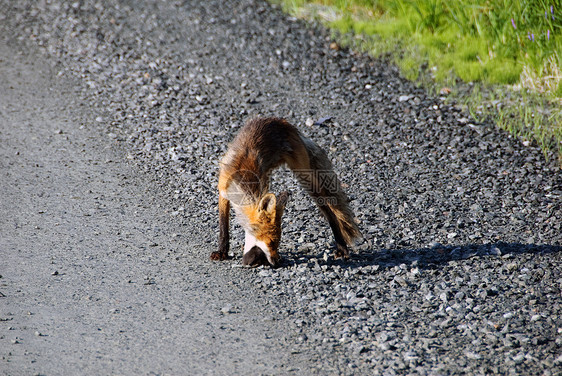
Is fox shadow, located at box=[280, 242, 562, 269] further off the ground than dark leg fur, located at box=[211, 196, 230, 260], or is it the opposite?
dark leg fur, located at box=[211, 196, 230, 260]

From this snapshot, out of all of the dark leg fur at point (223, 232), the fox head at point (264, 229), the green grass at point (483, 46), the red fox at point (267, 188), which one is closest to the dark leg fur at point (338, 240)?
the red fox at point (267, 188)

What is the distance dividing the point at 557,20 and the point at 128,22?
7.36 meters

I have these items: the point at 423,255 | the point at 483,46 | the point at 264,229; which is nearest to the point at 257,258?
the point at 264,229

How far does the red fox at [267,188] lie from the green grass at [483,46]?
138 inches

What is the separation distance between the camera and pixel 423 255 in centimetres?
552

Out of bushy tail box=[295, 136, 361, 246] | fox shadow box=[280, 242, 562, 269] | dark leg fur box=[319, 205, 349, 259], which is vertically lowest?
fox shadow box=[280, 242, 562, 269]

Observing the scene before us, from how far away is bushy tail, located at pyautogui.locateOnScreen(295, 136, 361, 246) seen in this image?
18.2ft

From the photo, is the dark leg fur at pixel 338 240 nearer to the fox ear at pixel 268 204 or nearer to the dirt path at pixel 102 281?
the fox ear at pixel 268 204

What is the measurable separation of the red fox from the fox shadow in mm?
176

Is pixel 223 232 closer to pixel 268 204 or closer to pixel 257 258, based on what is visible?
pixel 257 258

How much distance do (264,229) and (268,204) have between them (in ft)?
0.78

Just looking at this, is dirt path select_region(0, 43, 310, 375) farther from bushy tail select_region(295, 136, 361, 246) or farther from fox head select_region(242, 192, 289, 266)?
bushy tail select_region(295, 136, 361, 246)

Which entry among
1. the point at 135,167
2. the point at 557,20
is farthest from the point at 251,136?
the point at 557,20

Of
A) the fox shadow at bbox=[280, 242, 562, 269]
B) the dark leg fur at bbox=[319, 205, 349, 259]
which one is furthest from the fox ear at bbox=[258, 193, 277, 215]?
the dark leg fur at bbox=[319, 205, 349, 259]
